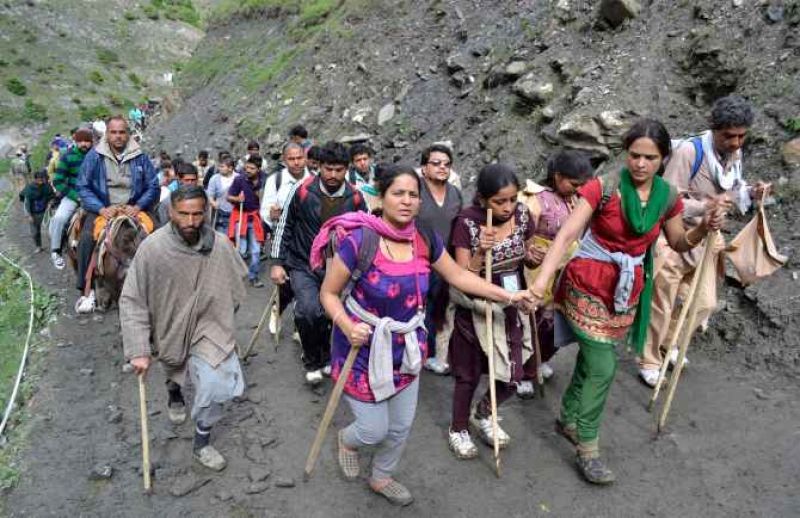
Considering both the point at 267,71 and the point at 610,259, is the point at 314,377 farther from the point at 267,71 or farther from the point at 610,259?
the point at 267,71

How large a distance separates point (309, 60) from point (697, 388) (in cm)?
1648

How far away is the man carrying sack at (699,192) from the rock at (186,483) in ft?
12.5

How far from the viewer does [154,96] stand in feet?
162

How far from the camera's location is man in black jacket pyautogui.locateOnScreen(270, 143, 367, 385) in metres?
5.01

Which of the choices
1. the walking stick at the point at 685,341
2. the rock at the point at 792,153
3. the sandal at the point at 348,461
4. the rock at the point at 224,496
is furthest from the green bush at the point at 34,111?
the walking stick at the point at 685,341

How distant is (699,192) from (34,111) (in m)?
47.5

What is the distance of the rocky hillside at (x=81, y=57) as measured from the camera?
4147 cm

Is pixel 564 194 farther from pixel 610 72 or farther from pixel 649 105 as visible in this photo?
pixel 610 72

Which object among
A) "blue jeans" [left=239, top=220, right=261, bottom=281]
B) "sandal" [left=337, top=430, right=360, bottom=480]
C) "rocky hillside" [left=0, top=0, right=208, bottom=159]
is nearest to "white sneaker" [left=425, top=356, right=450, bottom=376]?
"sandal" [left=337, top=430, right=360, bottom=480]

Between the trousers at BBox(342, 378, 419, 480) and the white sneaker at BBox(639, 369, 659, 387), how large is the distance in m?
2.72

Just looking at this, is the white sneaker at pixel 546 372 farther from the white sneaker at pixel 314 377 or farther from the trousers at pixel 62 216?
the trousers at pixel 62 216

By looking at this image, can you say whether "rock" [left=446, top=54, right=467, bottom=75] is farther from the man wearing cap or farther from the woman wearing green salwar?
the woman wearing green salwar

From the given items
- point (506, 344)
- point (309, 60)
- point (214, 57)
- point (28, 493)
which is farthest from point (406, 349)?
point (214, 57)

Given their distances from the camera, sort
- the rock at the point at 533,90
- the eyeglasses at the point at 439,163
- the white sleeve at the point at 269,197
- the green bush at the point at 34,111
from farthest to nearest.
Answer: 1. the green bush at the point at 34,111
2. the rock at the point at 533,90
3. the white sleeve at the point at 269,197
4. the eyeglasses at the point at 439,163
